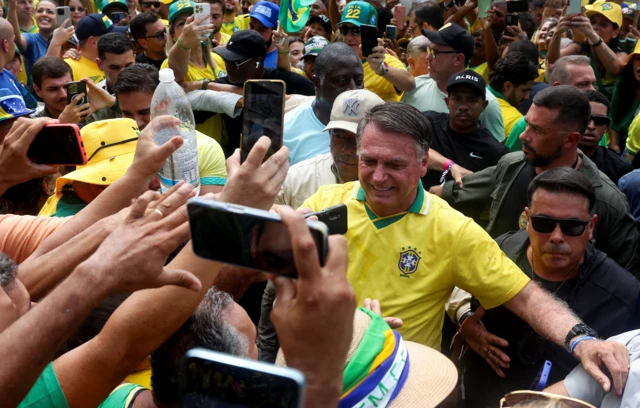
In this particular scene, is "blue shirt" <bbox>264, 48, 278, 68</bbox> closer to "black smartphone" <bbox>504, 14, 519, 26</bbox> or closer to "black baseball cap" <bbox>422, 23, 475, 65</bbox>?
"black baseball cap" <bbox>422, 23, 475, 65</bbox>

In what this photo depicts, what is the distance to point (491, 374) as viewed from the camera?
123 inches

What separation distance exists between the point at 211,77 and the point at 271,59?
0.58 meters

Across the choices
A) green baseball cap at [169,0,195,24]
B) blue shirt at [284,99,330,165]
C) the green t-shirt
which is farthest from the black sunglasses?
green baseball cap at [169,0,195,24]

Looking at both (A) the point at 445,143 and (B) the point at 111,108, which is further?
(B) the point at 111,108

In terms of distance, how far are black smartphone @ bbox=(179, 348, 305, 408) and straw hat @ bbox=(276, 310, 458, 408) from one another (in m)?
→ 0.52

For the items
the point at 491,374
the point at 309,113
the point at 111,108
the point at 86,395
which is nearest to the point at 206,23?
the point at 111,108

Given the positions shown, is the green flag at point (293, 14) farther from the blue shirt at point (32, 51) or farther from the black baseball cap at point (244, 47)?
the blue shirt at point (32, 51)

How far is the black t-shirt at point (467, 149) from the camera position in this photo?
4664 mm

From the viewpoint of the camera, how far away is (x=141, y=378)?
2373 mm

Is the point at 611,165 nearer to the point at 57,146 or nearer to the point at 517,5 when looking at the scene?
the point at 57,146

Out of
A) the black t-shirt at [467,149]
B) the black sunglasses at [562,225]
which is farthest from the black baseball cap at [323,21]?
the black sunglasses at [562,225]

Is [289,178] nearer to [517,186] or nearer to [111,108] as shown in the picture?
[517,186]

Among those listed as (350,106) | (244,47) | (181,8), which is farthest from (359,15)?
(350,106)

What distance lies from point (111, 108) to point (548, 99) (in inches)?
122
